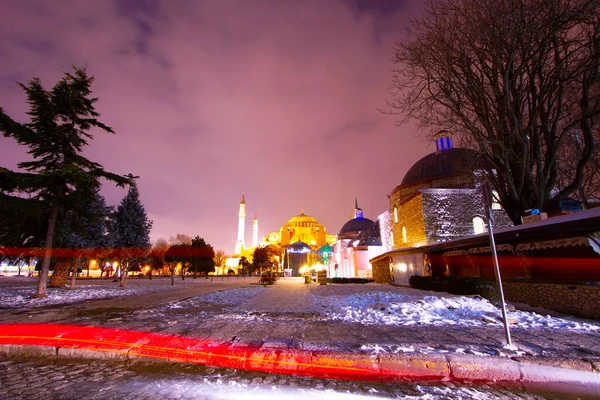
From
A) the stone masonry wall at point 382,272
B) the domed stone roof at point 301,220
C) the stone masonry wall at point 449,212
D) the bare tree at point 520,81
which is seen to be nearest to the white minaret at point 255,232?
the domed stone roof at point 301,220

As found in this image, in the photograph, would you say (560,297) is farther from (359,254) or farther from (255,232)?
(255,232)

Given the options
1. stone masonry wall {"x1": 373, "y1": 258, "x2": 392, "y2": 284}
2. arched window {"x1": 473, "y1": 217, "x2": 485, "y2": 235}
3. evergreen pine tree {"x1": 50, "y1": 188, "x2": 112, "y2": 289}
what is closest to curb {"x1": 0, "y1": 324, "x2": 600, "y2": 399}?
evergreen pine tree {"x1": 50, "y1": 188, "x2": 112, "y2": 289}

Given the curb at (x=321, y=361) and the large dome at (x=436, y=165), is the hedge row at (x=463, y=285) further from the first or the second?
the large dome at (x=436, y=165)

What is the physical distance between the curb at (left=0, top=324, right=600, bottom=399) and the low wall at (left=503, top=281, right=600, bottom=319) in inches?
224

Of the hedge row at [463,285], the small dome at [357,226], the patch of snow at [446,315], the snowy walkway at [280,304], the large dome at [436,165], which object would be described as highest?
the large dome at [436,165]

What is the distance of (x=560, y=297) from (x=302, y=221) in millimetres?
102121

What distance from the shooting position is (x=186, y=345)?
462 centimetres

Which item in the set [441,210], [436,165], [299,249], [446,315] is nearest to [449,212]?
[441,210]

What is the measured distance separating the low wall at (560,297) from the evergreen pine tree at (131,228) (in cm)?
2915

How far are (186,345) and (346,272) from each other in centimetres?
3890

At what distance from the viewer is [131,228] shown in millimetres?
27562

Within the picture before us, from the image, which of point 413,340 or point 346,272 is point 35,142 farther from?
point 346,272

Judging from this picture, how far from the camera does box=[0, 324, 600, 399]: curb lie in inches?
140

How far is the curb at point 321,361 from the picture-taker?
11.7ft
